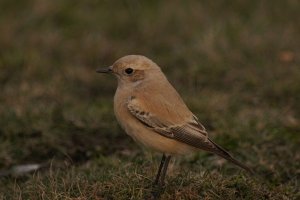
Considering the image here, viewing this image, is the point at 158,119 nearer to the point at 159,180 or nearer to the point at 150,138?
the point at 150,138

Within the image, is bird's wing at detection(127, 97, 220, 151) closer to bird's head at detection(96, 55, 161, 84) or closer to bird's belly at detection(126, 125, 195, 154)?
bird's belly at detection(126, 125, 195, 154)

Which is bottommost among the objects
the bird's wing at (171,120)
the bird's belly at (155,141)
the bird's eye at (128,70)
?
the bird's belly at (155,141)

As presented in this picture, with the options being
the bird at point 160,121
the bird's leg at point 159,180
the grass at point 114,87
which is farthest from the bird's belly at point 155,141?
the grass at point 114,87

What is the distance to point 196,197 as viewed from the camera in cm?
616

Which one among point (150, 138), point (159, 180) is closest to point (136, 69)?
point (150, 138)

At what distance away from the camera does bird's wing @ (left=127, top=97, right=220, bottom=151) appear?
247 inches

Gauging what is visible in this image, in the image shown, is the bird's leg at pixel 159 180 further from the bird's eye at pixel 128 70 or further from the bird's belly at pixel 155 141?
the bird's eye at pixel 128 70

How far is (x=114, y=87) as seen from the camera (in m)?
10.2

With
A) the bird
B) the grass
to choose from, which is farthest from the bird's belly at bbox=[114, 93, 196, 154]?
the grass

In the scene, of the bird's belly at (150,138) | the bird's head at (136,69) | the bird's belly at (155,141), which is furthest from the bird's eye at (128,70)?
the bird's belly at (155,141)

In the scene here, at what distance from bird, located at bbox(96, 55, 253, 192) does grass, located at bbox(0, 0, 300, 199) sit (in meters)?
0.34

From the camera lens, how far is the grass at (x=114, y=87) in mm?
6703

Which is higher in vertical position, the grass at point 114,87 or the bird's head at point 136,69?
the bird's head at point 136,69

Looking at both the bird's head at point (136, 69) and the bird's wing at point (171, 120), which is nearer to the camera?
the bird's wing at point (171, 120)
